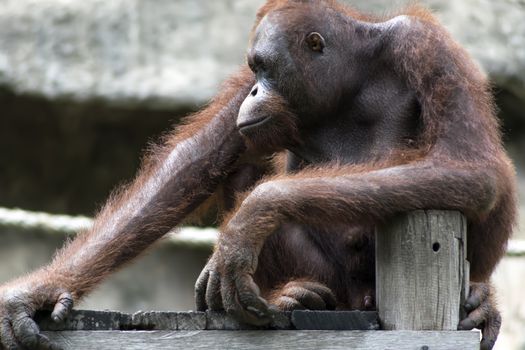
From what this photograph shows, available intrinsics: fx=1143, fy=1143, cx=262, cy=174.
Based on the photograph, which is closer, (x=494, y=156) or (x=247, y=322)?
(x=247, y=322)

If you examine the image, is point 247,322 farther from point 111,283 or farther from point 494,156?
point 111,283

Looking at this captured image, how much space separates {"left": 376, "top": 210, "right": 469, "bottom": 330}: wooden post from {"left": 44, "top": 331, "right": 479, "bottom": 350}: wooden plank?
0.04m

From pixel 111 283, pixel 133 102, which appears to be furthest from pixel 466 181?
pixel 111 283

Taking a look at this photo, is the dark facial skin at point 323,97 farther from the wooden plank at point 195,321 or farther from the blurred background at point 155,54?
the blurred background at point 155,54

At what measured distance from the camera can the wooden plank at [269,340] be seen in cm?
280

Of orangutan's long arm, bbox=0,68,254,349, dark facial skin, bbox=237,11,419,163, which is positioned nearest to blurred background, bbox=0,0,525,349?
orangutan's long arm, bbox=0,68,254,349

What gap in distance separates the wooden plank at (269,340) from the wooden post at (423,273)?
37 millimetres

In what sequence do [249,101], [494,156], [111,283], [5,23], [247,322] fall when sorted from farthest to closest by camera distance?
[111,283], [5,23], [249,101], [494,156], [247,322]

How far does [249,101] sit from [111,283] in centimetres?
445

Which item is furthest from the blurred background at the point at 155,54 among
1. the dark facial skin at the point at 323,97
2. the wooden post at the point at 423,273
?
the wooden post at the point at 423,273

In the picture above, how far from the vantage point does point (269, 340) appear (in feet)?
9.29

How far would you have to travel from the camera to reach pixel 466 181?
3.02 m

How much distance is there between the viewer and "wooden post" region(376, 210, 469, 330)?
2.86 meters

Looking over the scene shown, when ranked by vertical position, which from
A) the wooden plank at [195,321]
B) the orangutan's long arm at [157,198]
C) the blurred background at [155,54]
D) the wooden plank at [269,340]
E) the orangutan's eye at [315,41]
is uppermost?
the blurred background at [155,54]
